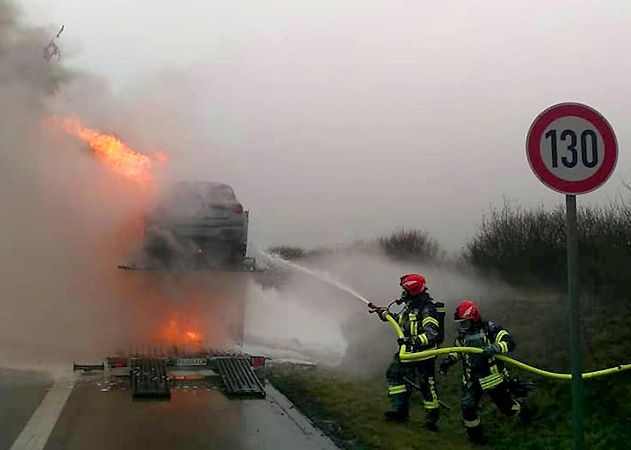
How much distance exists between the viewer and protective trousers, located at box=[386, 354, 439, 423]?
854 cm

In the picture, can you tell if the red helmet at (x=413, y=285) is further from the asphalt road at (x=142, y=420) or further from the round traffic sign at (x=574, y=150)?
the round traffic sign at (x=574, y=150)

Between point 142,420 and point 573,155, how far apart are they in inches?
241

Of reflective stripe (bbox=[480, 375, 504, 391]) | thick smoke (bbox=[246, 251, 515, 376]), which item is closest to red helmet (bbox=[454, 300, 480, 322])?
reflective stripe (bbox=[480, 375, 504, 391])

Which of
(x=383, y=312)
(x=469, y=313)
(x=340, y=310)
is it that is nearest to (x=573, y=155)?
(x=469, y=313)

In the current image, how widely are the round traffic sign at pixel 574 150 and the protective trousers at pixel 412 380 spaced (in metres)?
4.05

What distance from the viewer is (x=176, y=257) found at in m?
13.4

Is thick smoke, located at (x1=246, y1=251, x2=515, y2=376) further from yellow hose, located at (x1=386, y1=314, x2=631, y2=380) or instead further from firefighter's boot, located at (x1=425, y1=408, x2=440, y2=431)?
yellow hose, located at (x1=386, y1=314, x2=631, y2=380)

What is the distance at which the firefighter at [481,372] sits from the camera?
7.88 meters

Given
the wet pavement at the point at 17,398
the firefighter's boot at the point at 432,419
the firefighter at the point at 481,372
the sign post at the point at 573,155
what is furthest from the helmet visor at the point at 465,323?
the wet pavement at the point at 17,398

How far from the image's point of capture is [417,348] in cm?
860

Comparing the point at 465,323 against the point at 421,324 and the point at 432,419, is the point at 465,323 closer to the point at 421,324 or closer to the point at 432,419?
the point at 421,324

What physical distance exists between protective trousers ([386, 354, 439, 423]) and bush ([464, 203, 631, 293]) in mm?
4862

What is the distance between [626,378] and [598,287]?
16.2 ft

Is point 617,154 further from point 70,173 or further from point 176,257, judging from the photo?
point 70,173
